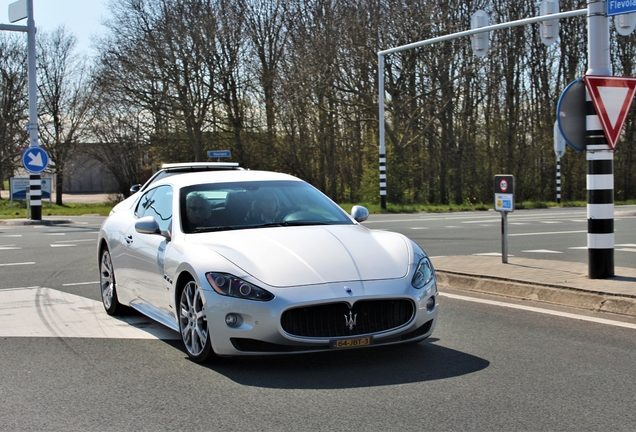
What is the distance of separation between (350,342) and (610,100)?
4.98m

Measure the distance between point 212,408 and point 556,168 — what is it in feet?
131

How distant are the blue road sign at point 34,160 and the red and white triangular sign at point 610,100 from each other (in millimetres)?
21219

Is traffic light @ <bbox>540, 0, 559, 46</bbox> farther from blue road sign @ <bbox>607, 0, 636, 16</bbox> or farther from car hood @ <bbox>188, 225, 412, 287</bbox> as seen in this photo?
car hood @ <bbox>188, 225, 412, 287</bbox>

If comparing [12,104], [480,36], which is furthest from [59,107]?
[480,36]

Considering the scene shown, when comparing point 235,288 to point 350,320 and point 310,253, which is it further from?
point 350,320

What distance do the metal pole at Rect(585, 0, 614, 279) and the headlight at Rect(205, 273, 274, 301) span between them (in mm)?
4863

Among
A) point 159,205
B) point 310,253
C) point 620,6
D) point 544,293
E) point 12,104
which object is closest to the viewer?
point 310,253

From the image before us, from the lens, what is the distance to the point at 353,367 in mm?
5723

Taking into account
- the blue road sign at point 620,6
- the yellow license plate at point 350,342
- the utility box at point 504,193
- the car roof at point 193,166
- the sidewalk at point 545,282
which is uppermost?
the blue road sign at point 620,6

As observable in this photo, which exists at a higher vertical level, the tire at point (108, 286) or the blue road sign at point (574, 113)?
the blue road sign at point (574, 113)

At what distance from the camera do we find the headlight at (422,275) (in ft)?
19.2

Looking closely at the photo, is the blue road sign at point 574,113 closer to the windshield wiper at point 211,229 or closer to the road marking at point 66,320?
the windshield wiper at point 211,229

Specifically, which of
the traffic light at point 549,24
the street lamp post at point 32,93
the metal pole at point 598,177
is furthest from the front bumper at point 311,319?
the street lamp post at point 32,93

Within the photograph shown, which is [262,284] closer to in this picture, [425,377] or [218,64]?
[425,377]
